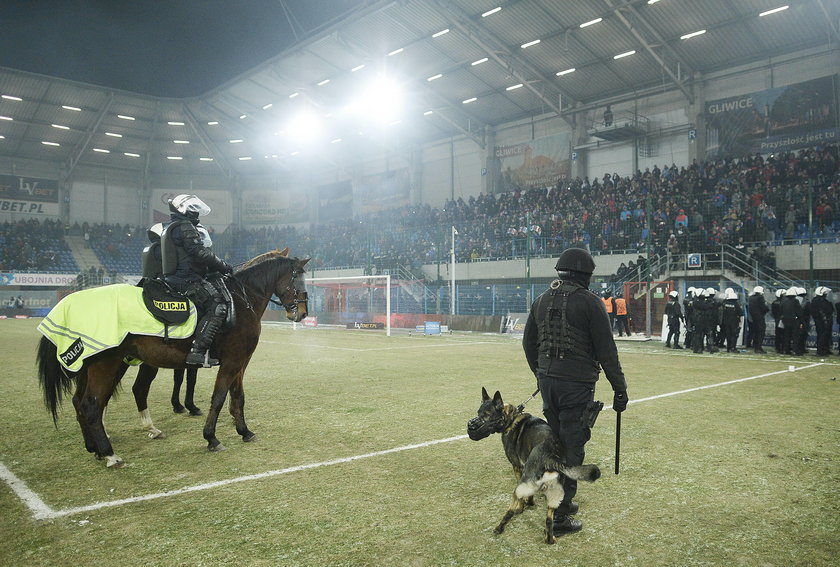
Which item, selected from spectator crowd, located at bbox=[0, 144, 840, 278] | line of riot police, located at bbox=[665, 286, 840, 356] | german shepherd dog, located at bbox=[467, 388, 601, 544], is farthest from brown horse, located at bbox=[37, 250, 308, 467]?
spectator crowd, located at bbox=[0, 144, 840, 278]

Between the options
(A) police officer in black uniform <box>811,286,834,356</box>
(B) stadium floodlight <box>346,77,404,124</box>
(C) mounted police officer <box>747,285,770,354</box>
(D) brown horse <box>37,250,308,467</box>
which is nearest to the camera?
(D) brown horse <box>37,250,308,467</box>

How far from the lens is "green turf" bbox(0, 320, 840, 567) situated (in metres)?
3.41

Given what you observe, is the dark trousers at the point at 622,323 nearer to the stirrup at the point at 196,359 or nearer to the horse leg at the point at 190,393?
the horse leg at the point at 190,393

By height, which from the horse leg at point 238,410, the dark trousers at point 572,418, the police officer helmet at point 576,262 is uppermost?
the police officer helmet at point 576,262

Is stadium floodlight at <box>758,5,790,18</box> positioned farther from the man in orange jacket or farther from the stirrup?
the stirrup

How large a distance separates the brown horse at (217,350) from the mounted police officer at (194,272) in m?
0.19

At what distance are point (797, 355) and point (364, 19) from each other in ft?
85.6

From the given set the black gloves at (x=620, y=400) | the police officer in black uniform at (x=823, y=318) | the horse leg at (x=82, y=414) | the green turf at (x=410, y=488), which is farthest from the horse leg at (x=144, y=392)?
the police officer in black uniform at (x=823, y=318)

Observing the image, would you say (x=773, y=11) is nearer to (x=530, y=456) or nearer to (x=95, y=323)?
(x=530, y=456)

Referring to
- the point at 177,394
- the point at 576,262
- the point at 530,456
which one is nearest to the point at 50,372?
the point at 177,394

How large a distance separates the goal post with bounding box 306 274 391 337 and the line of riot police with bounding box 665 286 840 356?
14621 mm

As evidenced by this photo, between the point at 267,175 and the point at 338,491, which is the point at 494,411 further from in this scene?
the point at 267,175

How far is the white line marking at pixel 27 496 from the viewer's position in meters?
3.97

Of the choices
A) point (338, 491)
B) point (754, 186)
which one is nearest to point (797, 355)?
point (754, 186)
